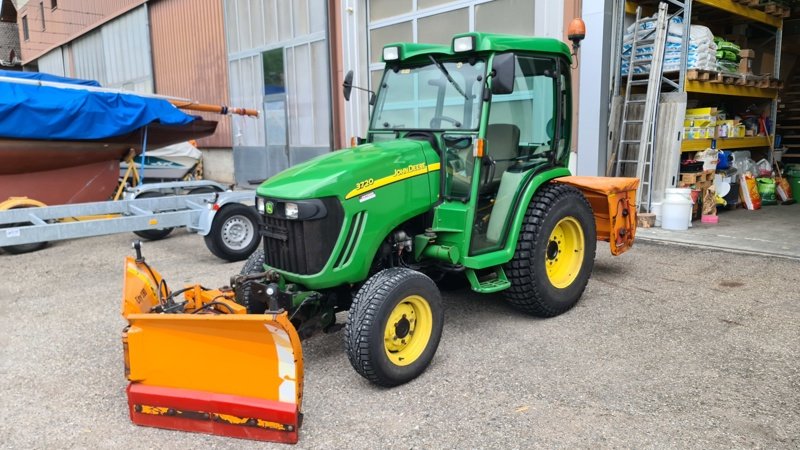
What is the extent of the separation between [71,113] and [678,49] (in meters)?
8.21

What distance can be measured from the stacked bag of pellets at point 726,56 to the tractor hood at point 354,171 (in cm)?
624

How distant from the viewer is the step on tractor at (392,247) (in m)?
3.05

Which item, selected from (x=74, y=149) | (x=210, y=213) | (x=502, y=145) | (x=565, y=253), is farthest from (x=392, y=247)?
(x=74, y=149)

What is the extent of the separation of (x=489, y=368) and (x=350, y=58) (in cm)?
850

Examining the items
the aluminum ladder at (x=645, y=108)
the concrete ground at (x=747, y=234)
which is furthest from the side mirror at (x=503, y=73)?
the aluminum ladder at (x=645, y=108)

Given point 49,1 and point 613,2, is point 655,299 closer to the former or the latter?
point 613,2

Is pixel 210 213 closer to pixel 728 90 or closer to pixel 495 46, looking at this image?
pixel 495 46

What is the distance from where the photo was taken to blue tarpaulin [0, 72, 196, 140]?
7391 mm

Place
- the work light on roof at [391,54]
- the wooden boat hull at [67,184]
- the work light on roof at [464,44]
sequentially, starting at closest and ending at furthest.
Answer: the work light on roof at [464,44] → the work light on roof at [391,54] → the wooden boat hull at [67,184]

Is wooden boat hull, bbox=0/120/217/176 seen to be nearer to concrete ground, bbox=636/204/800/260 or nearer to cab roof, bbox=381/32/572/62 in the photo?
cab roof, bbox=381/32/572/62

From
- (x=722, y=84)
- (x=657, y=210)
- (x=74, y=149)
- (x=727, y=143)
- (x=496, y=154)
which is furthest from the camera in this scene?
(x=727, y=143)

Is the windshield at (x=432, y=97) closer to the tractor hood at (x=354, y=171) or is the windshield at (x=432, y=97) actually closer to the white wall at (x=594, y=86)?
the tractor hood at (x=354, y=171)

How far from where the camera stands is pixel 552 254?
15.2 ft

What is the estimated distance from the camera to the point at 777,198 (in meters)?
9.87
